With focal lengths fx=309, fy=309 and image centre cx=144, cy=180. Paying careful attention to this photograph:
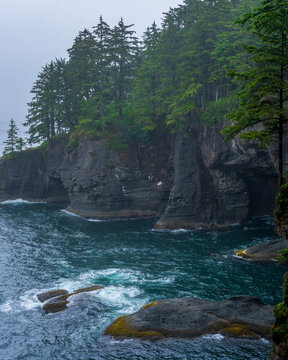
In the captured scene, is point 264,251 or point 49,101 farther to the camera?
point 49,101

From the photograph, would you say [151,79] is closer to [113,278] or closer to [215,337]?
[113,278]

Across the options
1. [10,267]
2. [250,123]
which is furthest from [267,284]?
[10,267]

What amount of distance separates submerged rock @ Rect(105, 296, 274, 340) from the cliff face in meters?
21.8

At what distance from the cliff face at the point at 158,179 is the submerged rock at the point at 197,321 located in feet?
71.7

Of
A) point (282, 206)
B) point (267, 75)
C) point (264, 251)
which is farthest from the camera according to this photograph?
point (264, 251)

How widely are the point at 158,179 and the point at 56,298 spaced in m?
27.6

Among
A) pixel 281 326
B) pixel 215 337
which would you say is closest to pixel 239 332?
pixel 215 337

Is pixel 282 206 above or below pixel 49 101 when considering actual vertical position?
below

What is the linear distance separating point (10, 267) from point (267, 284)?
22.0 meters

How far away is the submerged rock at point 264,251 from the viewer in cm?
2755

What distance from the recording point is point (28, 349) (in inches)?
639

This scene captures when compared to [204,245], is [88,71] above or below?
above

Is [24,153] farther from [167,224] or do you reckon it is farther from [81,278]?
[81,278]

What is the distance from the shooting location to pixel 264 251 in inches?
1113
